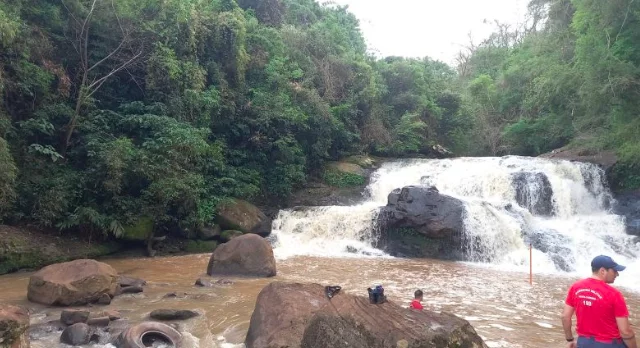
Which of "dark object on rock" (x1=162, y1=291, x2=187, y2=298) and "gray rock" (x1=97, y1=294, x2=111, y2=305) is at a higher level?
"dark object on rock" (x1=162, y1=291, x2=187, y2=298)

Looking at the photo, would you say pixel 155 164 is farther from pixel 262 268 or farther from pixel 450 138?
pixel 450 138

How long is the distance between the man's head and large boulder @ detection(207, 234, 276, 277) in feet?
28.6

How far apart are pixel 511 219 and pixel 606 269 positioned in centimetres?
1274

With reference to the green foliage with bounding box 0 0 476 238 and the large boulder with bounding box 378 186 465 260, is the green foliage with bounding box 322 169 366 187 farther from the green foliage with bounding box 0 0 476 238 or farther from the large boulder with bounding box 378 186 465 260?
the large boulder with bounding box 378 186 465 260

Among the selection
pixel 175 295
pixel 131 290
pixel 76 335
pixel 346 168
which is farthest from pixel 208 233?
pixel 76 335

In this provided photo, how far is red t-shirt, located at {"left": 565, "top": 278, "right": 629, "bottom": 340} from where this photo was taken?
166 inches

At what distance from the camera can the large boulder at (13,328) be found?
223 inches

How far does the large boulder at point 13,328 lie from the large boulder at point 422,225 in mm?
12274

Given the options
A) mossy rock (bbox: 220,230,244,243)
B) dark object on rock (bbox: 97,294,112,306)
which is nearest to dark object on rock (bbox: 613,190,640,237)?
mossy rock (bbox: 220,230,244,243)

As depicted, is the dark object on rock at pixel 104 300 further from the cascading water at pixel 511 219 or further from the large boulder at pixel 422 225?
the large boulder at pixel 422 225

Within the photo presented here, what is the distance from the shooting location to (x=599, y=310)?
167 inches

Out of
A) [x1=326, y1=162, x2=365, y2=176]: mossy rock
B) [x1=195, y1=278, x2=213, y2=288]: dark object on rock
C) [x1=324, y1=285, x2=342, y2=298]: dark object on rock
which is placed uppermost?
[x1=326, y1=162, x2=365, y2=176]: mossy rock

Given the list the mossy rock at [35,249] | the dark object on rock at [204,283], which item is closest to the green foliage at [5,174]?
the mossy rock at [35,249]

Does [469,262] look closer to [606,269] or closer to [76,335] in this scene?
[606,269]
